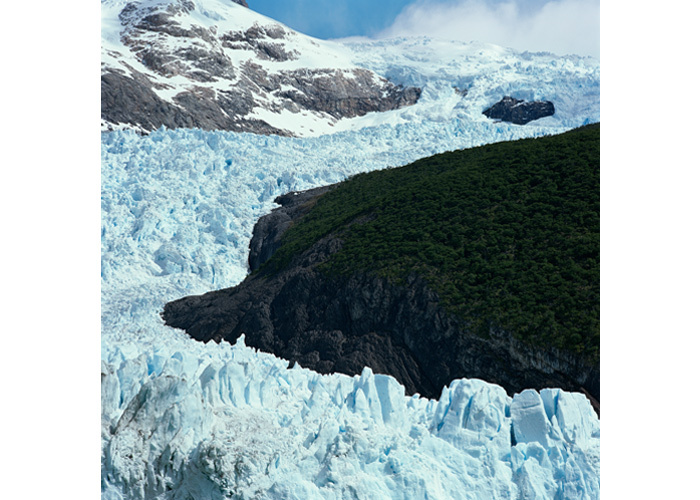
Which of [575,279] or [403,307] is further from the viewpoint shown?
[403,307]

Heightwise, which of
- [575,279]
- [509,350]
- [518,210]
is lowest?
[509,350]

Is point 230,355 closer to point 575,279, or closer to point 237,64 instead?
point 575,279

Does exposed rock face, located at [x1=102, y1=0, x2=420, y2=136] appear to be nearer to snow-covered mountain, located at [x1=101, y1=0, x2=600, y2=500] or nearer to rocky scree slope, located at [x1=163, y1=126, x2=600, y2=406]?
snow-covered mountain, located at [x1=101, y1=0, x2=600, y2=500]

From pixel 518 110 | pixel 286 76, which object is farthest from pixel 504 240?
pixel 286 76

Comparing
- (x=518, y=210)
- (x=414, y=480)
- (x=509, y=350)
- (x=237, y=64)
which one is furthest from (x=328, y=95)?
(x=414, y=480)

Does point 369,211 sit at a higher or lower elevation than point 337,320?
higher
